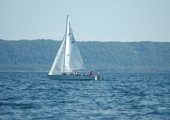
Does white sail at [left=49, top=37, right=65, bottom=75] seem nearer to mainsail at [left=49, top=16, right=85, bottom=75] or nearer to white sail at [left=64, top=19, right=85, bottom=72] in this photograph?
mainsail at [left=49, top=16, right=85, bottom=75]

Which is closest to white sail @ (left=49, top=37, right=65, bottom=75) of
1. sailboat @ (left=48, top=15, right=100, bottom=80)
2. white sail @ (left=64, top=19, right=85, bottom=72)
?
sailboat @ (left=48, top=15, right=100, bottom=80)

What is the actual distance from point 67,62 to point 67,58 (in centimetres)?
72

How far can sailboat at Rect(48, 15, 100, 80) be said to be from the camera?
194 ft

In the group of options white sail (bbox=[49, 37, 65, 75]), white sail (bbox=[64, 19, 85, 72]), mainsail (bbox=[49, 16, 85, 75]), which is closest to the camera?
white sail (bbox=[49, 37, 65, 75])

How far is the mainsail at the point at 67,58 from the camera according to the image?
195 feet

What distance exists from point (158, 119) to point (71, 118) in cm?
637

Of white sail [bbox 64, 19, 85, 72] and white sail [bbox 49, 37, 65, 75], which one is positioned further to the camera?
white sail [bbox 64, 19, 85, 72]

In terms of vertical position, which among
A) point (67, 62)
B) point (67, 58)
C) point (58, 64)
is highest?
point (67, 58)

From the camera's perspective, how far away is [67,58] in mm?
59531

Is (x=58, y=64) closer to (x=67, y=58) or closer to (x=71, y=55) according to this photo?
(x=67, y=58)

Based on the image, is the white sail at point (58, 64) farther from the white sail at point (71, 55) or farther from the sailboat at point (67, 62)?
the white sail at point (71, 55)

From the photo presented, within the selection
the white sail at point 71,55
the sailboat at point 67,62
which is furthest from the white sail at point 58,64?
the white sail at point 71,55

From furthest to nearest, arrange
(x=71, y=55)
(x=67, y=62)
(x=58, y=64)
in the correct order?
(x=71, y=55) < (x=67, y=62) < (x=58, y=64)

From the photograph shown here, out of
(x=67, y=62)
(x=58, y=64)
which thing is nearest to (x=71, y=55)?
(x=67, y=62)
